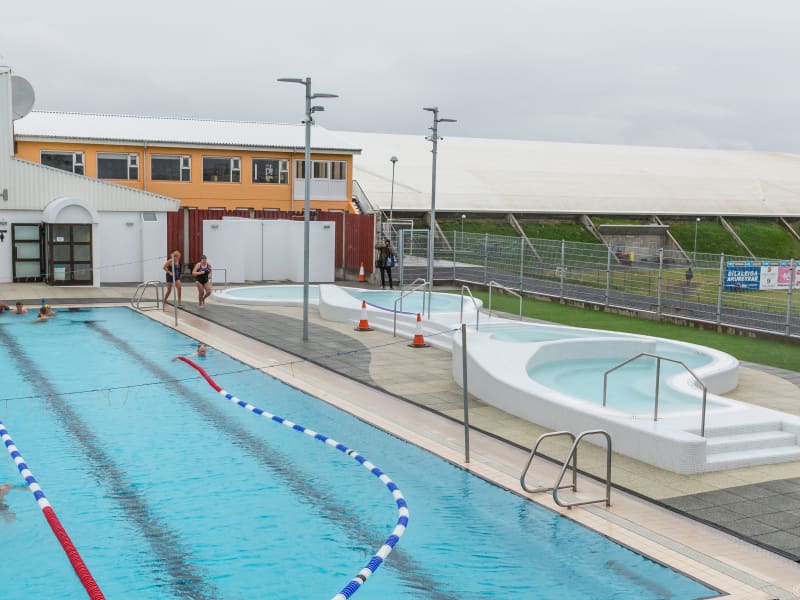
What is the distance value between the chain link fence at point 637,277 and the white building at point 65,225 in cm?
1045

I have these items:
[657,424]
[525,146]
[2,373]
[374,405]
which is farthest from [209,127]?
[525,146]

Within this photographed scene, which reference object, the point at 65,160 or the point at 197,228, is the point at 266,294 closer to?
the point at 197,228

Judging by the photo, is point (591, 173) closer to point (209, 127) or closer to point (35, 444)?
point (209, 127)

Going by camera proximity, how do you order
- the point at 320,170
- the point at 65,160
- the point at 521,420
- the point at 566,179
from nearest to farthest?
the point at 521,420
the point at 65,160
the point at 320,170
the point at 566,179

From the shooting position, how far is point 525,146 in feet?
268

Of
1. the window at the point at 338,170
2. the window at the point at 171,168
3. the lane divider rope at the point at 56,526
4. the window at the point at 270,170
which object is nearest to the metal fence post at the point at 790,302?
the lane divider rope at the point at 56,526

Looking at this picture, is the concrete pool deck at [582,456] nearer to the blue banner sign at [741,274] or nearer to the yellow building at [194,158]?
the blue banner sign at [741,274]

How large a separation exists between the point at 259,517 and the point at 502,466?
314 cm

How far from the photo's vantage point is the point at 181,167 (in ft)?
130

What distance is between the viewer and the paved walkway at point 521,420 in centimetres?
941

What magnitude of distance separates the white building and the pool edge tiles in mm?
14471

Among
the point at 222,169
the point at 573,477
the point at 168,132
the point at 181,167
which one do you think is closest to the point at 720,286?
the point at 573,477

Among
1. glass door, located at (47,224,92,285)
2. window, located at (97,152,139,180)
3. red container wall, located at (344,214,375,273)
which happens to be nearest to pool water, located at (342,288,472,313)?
red container wall, located at (344,214,375,273)

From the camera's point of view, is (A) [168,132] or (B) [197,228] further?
(A) [168,132]
